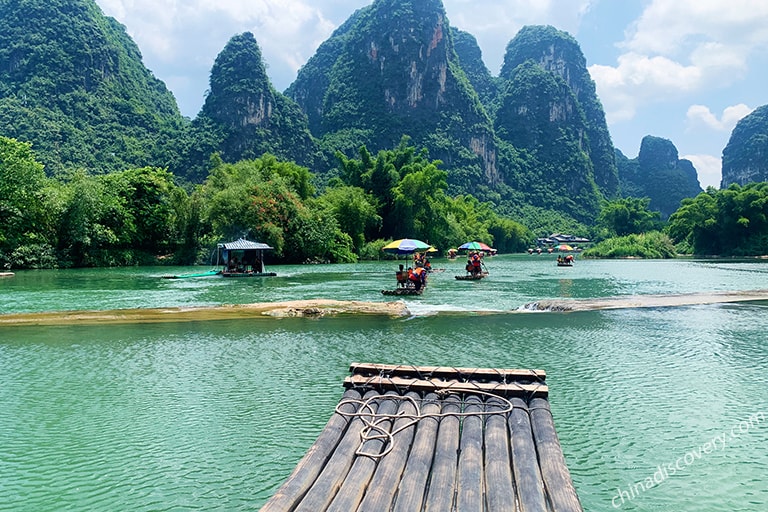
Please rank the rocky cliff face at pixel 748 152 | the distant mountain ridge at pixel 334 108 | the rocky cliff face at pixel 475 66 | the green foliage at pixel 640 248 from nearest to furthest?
the green foliage at pixel 640 248, the distant mountain ridge at pixel 334 108, the rocky cliff face at pixel 748 152, the rocky cliff face at pixel 475 66

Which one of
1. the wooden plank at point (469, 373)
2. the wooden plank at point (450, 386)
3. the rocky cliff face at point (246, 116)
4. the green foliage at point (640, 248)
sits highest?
the rocky cliff face at point (246, 116)

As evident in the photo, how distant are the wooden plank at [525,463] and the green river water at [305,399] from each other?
3.38 ft

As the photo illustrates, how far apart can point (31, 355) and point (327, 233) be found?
38273 millimetres

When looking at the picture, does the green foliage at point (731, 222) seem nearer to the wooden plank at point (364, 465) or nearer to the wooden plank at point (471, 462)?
the wooden plank at point (471, 462)

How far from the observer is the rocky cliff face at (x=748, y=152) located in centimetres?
14412

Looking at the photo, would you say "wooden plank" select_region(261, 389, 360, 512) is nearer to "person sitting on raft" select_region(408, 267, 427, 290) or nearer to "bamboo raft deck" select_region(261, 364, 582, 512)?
"bamboo raft deck" select_region(261, 364, 582, 512)

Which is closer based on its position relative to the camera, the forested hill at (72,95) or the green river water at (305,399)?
the green river water at (305,399)

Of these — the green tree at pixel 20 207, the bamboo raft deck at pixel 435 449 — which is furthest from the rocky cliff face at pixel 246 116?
the bamboo raft deck at pixel 435 449

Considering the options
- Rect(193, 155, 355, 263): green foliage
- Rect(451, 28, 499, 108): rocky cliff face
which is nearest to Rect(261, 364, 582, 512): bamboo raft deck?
Rect(193, 155, 355, 263): green foliage

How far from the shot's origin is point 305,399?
7.68 meters

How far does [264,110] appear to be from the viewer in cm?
10494

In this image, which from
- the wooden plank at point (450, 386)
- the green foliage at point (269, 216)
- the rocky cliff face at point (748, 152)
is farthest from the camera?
the rocky cliff face at point (748, 152)

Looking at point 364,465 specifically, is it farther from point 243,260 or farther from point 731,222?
point 731,222

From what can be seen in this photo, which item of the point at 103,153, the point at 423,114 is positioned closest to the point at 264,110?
the point at 103,153
